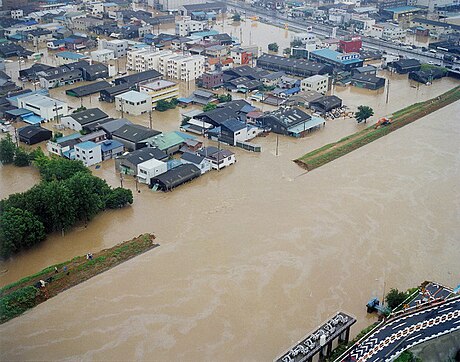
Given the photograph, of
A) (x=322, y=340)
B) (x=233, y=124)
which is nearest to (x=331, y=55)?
(x=233, y=124)

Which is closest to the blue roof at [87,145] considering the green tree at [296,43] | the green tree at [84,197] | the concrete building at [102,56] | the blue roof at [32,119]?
the green tree at [84,197]

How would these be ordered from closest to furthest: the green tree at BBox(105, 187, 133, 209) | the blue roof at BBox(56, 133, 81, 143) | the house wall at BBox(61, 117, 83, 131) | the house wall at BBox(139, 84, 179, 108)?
1. the green tree at BBox(105, 187, 133, 209)
2. the blue roof at BBox(56, 133, 81, 143)
3. the house wall at BBox(61, 117, 83, 131)
4. the house wall at BBox(139, 84, 179, 108)

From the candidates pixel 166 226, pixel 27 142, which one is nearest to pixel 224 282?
pixel 166 226

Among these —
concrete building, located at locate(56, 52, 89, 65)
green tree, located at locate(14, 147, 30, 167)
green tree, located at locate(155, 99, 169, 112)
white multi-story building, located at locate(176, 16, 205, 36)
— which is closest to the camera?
green tree, located at locate(14, 147, 30, 167)

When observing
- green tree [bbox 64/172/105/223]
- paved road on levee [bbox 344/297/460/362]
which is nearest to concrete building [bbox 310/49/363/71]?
green tree [bbox 64/172/105/223]

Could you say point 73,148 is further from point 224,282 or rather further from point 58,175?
point 224,282

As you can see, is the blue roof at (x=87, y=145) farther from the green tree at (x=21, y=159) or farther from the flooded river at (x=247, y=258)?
the green tree at (x=21, y=159)

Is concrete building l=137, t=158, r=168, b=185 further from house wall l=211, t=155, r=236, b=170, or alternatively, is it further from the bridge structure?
the bridge structure
